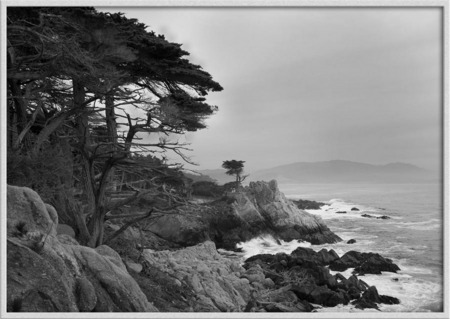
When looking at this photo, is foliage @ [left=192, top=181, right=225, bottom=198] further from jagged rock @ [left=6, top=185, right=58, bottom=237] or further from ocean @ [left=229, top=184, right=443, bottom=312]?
jagged rock @ [left=6, top=185, right=58, bottom=237]

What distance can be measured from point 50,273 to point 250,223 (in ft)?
54.6

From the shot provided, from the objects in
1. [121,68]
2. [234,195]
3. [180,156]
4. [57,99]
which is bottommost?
[234,195]

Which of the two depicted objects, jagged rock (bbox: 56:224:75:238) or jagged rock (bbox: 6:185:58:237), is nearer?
Result: jagged rock (bbox: 6:185:58:237)

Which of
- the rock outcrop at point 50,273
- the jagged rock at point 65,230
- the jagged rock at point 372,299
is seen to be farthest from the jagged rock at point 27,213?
the jagged rock at point 372,299

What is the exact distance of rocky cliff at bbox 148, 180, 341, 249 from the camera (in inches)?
669

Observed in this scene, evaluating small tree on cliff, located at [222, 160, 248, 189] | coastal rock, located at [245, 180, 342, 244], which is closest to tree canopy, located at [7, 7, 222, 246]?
small tree on cliff, located at [222, 160, 248, 189]

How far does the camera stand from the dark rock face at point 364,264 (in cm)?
1312

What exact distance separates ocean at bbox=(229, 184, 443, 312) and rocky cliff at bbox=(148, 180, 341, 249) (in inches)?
29.8

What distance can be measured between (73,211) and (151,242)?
8.70 meters

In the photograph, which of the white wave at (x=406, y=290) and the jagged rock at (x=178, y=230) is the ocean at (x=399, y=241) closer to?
the white wave at (x=406, y=290)

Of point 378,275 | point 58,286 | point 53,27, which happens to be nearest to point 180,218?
point 378,275

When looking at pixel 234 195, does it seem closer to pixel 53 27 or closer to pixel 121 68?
pixel 121 68

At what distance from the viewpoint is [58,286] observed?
135 inches

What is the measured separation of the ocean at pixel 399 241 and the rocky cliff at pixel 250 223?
76 cm
